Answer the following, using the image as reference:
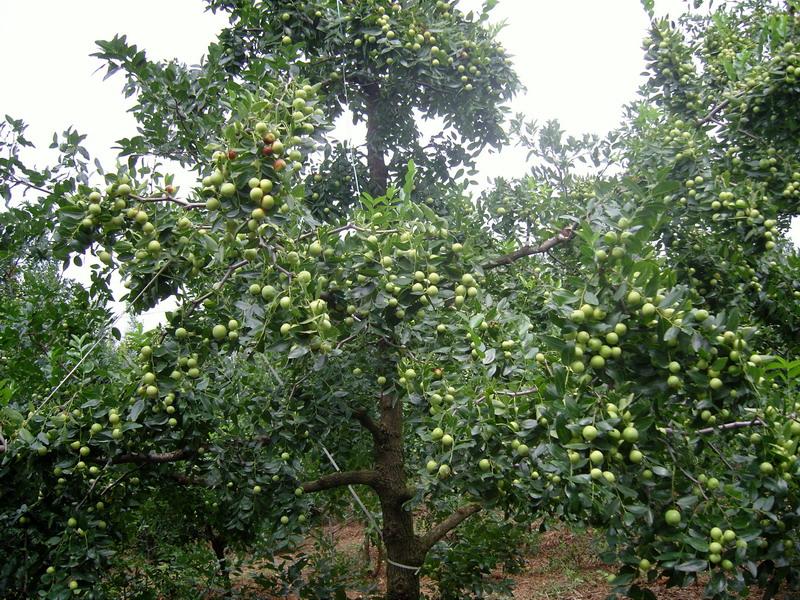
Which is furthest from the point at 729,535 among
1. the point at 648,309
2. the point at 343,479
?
the point at 343,479

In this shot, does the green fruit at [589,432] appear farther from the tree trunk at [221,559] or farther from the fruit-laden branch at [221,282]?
the tree trunk at [221,559]

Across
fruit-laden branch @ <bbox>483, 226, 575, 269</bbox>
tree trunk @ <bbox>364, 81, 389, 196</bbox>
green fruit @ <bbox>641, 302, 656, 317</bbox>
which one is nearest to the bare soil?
fruit-laden branch @ <bbox>483, 226, 575, 269</bbox>

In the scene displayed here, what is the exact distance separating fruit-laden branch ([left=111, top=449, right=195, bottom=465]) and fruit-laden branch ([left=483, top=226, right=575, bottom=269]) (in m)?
1.58

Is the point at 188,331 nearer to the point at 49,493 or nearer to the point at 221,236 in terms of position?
the point at 221,236

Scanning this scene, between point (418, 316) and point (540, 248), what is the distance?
102cm

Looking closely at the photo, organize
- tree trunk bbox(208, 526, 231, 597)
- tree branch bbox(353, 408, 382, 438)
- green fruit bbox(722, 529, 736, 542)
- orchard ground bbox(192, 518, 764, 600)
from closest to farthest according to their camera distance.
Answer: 1. green fruit bbox(722, 529, 736, 542)
2. tree branch bbox(353, 408, 382, 438)
3. tree trunk bbox(208, 526, 231, 597)
4. orchard ground bbox(192, 518, 764, 600)

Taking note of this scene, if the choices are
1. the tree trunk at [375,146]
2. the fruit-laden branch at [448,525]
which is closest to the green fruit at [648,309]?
the fruit-laden branch at [448,525]

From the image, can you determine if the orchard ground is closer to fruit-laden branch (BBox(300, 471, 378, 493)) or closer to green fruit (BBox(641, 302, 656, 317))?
fruit-laden branch (BBox(300, 471, 378, 493))

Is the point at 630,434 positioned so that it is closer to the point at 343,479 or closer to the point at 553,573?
the point at 343,479

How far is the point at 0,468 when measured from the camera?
2.36 meters

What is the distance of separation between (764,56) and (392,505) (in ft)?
10.5

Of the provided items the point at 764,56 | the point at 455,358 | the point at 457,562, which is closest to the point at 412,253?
the point at 455,358

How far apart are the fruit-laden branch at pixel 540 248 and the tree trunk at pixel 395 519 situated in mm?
938

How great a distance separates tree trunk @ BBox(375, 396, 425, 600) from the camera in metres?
3.22
